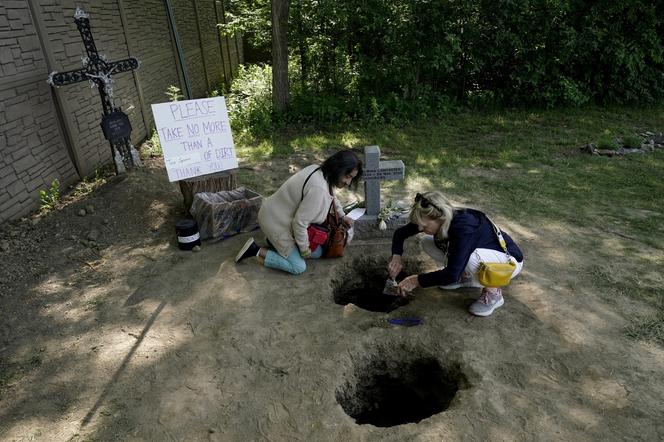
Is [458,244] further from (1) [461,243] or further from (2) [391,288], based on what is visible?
(2) [391,288]

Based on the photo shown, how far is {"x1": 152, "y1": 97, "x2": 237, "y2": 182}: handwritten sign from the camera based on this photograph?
15.9 feet

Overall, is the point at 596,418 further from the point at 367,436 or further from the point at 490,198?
the point at 490,198

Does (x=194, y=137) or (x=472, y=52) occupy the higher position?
(x=472, y=52)

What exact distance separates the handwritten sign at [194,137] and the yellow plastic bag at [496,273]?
3110 mm

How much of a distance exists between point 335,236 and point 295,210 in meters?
0.52

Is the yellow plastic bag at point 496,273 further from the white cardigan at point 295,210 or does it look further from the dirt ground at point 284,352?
the white cardigan at point 295,210

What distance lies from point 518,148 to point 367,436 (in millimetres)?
6084

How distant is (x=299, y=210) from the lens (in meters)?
3.95

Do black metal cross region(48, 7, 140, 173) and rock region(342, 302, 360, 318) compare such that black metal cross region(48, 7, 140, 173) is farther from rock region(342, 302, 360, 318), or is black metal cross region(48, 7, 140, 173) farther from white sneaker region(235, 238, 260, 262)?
rock region(342, 302, 360, 318)

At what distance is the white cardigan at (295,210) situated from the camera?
3.90 metres

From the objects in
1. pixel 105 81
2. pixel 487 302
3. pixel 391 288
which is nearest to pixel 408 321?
pixel 391 288

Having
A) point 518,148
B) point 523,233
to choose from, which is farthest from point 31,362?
point 518,148

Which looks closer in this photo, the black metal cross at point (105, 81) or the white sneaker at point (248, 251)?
the white sneaker at point (248, 251)

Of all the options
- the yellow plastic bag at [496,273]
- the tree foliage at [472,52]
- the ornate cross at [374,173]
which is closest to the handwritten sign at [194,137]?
the ornate cross at [374,173]
